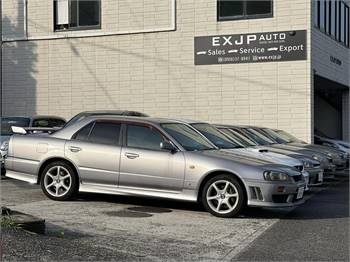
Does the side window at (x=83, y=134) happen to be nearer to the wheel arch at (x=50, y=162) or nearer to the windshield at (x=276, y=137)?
the wheel arch at (x=50, y=162)

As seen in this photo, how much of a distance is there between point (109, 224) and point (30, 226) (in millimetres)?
1477

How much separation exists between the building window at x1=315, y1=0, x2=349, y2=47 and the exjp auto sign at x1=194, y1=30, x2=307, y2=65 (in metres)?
1.75

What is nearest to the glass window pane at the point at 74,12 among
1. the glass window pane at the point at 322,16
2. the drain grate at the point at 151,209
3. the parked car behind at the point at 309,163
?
the glass window pane at the point at 322,16

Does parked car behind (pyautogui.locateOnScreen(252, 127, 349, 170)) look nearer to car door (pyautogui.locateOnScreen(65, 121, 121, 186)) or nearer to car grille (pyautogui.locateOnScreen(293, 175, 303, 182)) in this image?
car grille (pyautogui.locateOnScreen(293, 175, 303, 182))

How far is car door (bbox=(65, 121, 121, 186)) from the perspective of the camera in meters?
9.27

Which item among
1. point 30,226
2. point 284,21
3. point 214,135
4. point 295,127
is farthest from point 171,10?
point 30,226

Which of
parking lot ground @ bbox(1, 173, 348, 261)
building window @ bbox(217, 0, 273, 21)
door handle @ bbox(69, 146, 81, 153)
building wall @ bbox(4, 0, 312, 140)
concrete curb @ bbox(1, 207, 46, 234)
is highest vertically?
building window @ bbox(217, 0, 273, 21)

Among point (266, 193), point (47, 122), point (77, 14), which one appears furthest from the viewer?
point (77, 14)

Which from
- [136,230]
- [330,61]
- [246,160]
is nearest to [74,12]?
[330,61]

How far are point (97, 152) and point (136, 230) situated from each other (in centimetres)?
233

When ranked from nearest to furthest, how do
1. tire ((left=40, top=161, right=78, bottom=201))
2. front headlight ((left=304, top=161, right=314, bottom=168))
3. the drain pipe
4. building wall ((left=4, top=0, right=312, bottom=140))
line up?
tire ((left=40, top=161, right=78, bottom=201)) → front headlight ((left=304, top=161, right=314, bottom=168)) → building wall ((left=4, top=0, right=312, bottom=140)) → the drain pipe

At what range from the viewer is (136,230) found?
7.41 meters

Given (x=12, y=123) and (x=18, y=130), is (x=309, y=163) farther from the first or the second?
(x=12, y=123)

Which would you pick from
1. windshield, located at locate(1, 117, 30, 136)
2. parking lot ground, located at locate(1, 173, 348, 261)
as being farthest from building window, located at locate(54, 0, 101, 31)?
parking lot ground, located at locate(1, 173, 348, 261)
